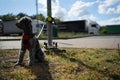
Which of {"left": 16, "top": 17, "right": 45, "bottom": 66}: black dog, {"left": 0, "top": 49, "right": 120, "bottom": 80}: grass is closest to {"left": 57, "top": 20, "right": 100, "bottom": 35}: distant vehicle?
{"left": 0, "top": 49, "right": 120, "bottom": 80}: grass

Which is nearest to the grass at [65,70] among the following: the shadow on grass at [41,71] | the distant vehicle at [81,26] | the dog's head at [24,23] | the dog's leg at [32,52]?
the shadow on grass at [41,71]

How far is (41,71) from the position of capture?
21.4 ft

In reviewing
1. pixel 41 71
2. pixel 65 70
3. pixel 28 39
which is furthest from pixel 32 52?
pixel 65 70

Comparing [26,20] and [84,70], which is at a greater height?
[26,20]

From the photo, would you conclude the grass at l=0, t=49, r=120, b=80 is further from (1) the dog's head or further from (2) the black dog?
(1) the dog's head

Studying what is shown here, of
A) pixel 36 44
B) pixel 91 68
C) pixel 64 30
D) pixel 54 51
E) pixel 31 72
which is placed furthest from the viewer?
pixel 64 30

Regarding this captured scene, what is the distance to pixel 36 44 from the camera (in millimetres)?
7352

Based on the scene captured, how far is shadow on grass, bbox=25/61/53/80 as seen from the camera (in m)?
6.04

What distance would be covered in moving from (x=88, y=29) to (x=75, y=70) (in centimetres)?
4437

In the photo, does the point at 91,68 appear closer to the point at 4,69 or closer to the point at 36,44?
the point at 36,44

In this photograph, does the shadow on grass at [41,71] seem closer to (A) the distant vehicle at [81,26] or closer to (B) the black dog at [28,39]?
(B) the black dog at [28,39]

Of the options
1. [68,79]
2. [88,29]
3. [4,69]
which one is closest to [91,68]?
[68,79]

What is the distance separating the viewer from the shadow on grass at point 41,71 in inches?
238

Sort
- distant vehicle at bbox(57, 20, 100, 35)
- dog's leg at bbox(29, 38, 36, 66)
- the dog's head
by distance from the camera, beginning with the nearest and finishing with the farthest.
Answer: the dog's head < dog's leg at bbox(29, 38, 36, 66) < distant vehicle at bbox(57, 20, 100, 35)
